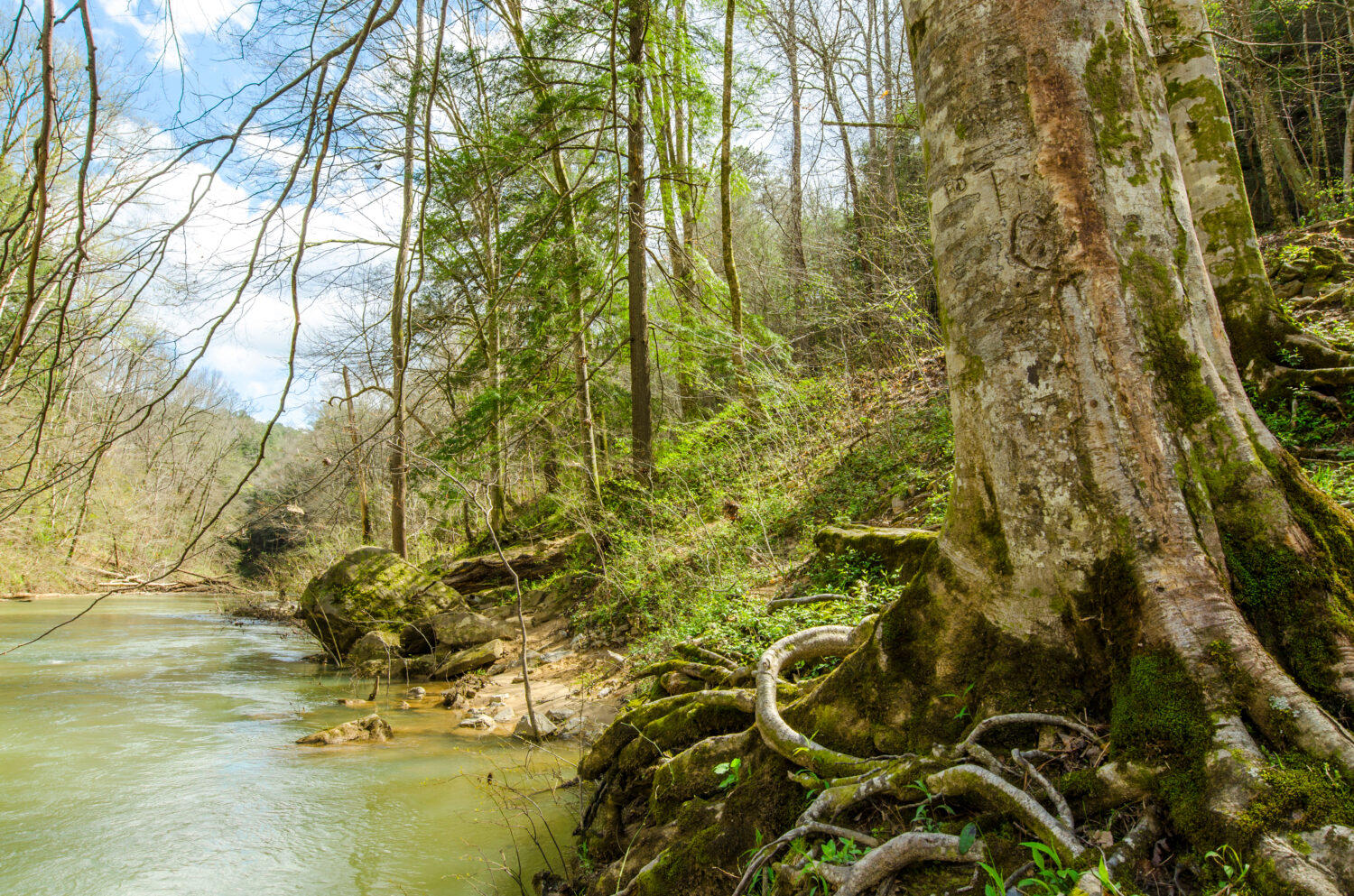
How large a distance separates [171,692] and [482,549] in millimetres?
5745

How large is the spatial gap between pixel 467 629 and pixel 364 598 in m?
1.92

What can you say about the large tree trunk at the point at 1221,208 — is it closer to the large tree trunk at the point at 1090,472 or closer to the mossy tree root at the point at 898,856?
the large tree trunk at the point at 1090,472

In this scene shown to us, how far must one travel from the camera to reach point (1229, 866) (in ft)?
5.04

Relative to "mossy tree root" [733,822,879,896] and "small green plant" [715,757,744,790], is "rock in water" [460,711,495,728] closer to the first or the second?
"small green plant" [715,757,744,790]

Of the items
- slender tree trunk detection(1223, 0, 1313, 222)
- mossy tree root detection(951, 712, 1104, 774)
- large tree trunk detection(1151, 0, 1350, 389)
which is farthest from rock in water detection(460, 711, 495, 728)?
slender tree trunk detection(1223, 0, 1313, 222)

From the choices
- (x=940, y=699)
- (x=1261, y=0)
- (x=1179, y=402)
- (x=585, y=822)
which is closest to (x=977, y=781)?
(x=940, y=699)

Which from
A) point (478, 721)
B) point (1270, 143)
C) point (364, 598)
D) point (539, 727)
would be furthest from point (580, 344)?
point (1270, 143)

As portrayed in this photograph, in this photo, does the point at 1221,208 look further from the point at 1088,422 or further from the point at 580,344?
the point at 580,344

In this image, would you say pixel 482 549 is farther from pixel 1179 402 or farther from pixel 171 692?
pixel 1179 402

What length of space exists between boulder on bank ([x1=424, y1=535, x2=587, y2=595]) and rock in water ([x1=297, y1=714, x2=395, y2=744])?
443cm

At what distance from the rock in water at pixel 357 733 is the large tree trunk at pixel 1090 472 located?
622 cm

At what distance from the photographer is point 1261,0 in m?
12.3

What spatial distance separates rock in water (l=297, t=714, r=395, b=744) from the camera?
7039mm

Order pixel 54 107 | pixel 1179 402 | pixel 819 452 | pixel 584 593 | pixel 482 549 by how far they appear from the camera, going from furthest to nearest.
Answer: pixel 482 549 < pixel 584 593 < pixel 819 452 < pixel 1179 402 < pixel 54 107
